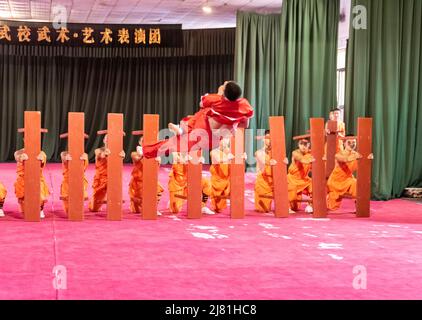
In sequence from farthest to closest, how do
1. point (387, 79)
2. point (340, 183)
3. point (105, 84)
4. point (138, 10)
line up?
point (105, 84)
point (138, 10)
point (387, 79)
point (340, 183)

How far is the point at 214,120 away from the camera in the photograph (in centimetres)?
381

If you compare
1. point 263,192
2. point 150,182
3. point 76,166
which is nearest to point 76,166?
point 76,166

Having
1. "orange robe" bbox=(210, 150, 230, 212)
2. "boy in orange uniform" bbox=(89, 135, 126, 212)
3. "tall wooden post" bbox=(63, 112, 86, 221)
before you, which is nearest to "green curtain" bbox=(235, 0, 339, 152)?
"orange robe" bbox=(210, 150, 230, 212)

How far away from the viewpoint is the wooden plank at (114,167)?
16.3 ft

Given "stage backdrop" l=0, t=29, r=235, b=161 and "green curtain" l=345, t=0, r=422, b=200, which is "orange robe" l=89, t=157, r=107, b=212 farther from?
"stage backdrop" l=0, t=29, r=235, b=161

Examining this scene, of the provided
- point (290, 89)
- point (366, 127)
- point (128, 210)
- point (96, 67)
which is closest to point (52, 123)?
point (96, 67)

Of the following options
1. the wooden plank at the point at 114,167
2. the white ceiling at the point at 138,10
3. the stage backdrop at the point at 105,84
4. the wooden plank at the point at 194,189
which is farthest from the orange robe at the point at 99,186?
the stage backdrop at the point at 105,84

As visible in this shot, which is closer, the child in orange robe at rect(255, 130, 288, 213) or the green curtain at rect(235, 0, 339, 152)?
the child in orange robe at rect(255, 130, 288, 213)

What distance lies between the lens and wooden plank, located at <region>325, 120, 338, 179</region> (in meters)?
5.45

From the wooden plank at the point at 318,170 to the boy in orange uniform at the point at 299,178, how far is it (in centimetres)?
30

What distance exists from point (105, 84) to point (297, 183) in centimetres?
683

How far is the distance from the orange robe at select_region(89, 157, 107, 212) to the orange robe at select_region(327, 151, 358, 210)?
209 centimetres

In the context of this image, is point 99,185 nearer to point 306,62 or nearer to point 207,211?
point 207,211

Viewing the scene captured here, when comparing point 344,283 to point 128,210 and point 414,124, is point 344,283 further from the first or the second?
point 414,124
